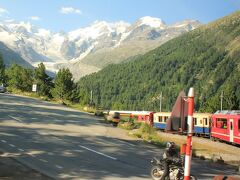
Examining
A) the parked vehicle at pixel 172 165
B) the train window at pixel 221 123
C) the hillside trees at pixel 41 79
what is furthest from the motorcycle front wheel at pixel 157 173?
the hillside trees at pixel 41 79

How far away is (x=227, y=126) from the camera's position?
37938 mm

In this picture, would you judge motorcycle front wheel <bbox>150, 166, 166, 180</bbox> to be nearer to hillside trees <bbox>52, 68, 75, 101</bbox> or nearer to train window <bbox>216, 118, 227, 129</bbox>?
train window <bbox>216, 118, 227, 129</bbox>

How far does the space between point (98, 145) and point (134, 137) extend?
7.07 meters

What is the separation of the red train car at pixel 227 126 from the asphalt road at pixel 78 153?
12.4m

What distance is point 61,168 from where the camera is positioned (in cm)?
1570

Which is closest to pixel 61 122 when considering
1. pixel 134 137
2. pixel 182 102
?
pixel 134 137

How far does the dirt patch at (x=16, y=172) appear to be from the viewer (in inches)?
526

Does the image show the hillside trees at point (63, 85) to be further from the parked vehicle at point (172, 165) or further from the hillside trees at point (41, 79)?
the parked vehicle at point (172, 165)

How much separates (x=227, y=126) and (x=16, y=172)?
91.6 feet

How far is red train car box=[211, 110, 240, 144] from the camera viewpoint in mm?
35812

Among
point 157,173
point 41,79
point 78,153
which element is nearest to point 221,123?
point 78,153

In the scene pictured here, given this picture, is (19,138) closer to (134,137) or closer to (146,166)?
(146,166)

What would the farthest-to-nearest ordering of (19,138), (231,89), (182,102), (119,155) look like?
(231,89) < (19,138) < (119,155) < (182,102)

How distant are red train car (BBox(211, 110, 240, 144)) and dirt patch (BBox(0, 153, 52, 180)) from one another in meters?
25.0
